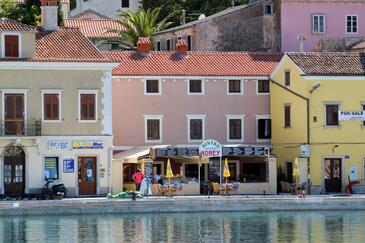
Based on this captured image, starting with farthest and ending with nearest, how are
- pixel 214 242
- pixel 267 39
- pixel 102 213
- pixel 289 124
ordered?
pixel 267 39, pixel 289 124, pixel 102 213, pixel 214 242

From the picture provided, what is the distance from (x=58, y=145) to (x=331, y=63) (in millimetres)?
16411

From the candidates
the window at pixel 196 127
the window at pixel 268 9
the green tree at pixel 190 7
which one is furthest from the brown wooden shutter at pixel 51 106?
the green tree at pixel 190 7

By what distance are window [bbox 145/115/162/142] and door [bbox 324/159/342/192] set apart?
9982 millimetres

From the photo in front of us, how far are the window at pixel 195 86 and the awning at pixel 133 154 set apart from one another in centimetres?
501

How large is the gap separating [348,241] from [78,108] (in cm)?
2280

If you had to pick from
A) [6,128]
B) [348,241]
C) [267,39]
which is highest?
[267,39]

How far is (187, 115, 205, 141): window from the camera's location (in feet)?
262

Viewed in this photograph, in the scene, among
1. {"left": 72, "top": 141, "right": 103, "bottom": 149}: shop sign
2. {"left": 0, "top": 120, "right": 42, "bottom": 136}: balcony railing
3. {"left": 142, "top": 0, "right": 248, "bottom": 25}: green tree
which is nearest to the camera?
{"left": 0, "top": 120, "right": 42, "bottom": 136}: balcony railing

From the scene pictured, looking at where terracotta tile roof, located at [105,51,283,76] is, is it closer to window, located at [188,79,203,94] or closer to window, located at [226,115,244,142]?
window, located at [188,79,203,94]

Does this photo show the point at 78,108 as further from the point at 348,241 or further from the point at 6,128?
the point at 348,241

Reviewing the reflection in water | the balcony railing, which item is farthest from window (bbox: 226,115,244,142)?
the reflection in water

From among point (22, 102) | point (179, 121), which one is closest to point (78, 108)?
point (22, 102)

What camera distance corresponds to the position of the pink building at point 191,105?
3091 inches

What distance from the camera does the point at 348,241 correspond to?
55406mm
